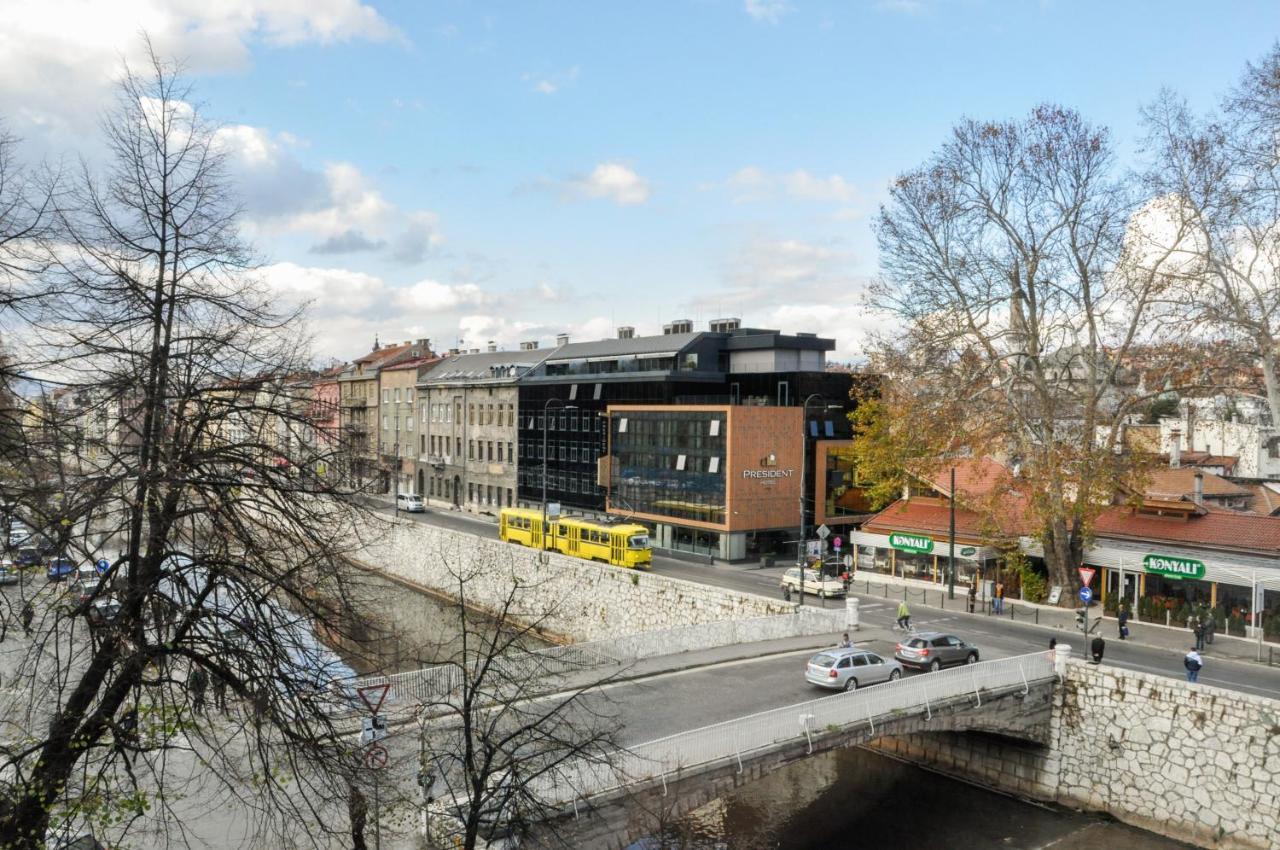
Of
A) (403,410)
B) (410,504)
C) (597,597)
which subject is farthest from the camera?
(403,410)

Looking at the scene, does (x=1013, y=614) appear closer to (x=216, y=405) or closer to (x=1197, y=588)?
(x=1197, y=588)

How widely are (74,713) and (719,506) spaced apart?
1514 inches

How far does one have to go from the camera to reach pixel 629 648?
2553 centimetres

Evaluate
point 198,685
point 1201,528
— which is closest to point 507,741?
point 198,685

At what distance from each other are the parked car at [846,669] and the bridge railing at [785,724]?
69.3 inches

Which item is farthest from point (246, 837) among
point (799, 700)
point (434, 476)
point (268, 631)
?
point (434, 476)

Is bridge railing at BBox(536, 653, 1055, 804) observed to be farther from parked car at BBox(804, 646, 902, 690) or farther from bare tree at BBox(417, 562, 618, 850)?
parked car at BBox(804, 646, 902, 690)

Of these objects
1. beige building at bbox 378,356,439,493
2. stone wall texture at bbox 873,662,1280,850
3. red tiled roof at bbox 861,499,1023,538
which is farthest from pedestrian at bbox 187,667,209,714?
beige building at bbox 378,356,439,493

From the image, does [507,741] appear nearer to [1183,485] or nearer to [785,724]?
[785,724]

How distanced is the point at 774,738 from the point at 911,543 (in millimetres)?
23650

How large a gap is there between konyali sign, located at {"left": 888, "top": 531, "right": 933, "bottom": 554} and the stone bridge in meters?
15.0

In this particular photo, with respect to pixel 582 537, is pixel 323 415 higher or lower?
higher

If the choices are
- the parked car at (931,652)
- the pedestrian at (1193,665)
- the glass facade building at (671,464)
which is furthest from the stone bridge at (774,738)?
the glass facade building at (671,464)

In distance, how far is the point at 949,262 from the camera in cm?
3534
